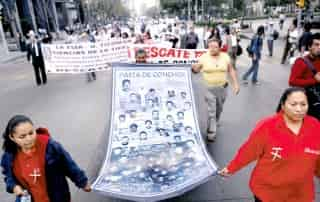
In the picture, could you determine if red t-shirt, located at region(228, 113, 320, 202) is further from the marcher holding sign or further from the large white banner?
the large white banner

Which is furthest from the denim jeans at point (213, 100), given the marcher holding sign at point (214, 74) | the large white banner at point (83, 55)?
the large white banner at point (83, 55)

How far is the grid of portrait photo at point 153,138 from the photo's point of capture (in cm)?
330

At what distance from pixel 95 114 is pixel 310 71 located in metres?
4.78

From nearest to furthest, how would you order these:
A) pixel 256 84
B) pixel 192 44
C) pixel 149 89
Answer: pixel 149 89
pixel 256 84
pixel 192 44

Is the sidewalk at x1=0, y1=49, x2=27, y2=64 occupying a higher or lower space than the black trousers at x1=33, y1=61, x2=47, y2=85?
lower

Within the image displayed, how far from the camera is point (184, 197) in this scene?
11.6 ft

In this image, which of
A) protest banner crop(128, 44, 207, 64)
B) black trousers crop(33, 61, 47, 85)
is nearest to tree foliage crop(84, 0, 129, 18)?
black trousers crop(33, 61, 47, 85)

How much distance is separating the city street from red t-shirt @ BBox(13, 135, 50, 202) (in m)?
1.25

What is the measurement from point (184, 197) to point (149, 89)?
1735 mm

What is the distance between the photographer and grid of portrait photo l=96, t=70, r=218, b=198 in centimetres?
330

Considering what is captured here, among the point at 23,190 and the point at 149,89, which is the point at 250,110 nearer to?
the point at 149,89

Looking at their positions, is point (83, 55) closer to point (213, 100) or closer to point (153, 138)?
point (213, 100)

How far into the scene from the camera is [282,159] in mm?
2109

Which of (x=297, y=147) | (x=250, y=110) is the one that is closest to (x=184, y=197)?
(x=297, y=147)
